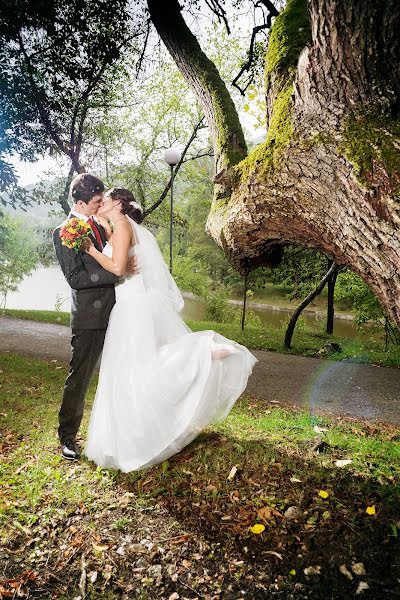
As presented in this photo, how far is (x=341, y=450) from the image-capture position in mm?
3748

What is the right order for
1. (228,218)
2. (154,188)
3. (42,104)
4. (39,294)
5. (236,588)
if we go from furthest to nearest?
(39,294) → (154,188) → (42,104) → (228,218) → (236,588)

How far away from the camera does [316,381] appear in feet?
25.3

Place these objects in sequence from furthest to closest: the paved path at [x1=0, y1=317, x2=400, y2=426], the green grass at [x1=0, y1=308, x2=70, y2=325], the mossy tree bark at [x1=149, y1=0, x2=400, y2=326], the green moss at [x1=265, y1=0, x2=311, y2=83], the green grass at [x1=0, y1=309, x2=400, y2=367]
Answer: the green grass at [x1=0, y1=308, x2=70, y2=325] < the green grass at [x1=0, y1=309, x2=400, y2=367] < the paved path at [x1=0, y1=317, x2=400, y2=426] < the green moss at [x1=265, y1=0, x2=311, y2=83] < the mossy tree bark at [x1=149, y1=0, x2=400, y2=326]

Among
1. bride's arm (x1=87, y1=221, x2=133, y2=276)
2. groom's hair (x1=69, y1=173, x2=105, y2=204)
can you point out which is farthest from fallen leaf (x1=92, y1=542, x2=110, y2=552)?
groom's hair (x1=69, y1=173, x2=105, y2=204)

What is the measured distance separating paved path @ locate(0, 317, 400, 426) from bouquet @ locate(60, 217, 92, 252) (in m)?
4.16

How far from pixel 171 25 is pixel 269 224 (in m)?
2.55

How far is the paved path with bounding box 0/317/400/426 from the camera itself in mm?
6262

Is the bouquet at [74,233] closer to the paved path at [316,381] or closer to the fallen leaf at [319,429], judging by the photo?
the fallen leaf at [319,429]

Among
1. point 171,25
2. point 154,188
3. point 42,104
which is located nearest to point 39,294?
point 154,188

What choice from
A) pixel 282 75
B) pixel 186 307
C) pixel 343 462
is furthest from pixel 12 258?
pixel 343 462

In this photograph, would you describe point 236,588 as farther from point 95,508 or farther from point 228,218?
point 228,218

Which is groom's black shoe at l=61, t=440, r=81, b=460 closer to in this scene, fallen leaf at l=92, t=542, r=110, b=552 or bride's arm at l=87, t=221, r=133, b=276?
fallen leaf at l=92, t=542, r=110, b=552

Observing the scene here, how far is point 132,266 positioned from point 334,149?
81.3 inches

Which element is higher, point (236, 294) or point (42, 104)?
point (42, 104)
